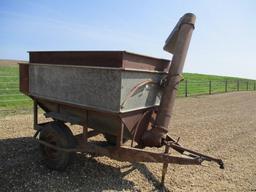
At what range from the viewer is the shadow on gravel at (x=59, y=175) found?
14.7 feet

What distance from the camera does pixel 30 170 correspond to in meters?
4.94

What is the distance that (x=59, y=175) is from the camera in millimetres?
4840

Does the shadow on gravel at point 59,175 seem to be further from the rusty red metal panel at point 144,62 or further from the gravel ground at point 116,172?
the rusty red metal panel at point 144,62

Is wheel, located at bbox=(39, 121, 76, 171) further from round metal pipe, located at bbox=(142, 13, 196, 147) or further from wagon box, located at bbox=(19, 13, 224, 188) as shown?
round metal pipe, located at bbox=(142, 13, 196, 147)

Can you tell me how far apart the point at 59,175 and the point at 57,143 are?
53cm

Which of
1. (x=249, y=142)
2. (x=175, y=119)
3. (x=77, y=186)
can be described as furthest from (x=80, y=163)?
(x=175, y=119)

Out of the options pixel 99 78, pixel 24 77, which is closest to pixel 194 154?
pixel 99 78

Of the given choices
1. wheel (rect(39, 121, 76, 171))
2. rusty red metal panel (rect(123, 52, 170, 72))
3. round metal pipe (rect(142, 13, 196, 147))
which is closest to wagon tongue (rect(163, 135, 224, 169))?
round metal pipe (rect(142, 13, 196, 147))

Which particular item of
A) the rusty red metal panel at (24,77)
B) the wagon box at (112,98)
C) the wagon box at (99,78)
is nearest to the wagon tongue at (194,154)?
the wagon box at (112,98)

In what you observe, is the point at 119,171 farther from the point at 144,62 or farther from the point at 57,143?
the point at 144,62

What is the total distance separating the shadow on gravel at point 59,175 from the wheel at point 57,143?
147mm

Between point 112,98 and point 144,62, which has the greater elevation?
point 144,62

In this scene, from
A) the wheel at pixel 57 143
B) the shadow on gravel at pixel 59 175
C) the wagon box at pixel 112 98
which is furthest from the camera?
the wheel at pixel 57 143

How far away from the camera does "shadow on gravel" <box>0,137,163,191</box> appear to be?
4484 millimetres
